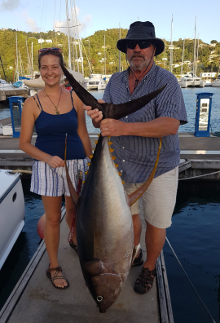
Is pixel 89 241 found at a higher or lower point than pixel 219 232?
higher

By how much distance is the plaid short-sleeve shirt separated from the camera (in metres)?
1.70

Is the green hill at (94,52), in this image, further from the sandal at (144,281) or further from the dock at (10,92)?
the sandal at (144,281)

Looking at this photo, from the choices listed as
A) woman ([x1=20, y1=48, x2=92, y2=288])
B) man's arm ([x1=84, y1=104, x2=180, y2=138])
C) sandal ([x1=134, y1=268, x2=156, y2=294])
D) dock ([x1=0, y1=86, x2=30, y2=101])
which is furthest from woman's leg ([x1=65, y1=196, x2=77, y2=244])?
dock ([x1=0, y1=86, x2=30, y2=101])

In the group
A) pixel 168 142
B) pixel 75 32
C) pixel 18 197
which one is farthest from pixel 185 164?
pixel 75 32

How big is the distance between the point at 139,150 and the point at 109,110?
0.53m

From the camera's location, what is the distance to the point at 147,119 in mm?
1802

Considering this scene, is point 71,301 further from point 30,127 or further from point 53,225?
point 30,127

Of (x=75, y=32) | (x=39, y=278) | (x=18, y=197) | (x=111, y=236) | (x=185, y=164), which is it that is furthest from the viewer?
(x=75, y=32)

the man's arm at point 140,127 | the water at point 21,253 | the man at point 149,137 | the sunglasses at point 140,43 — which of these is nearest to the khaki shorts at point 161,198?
the man at point 149,137

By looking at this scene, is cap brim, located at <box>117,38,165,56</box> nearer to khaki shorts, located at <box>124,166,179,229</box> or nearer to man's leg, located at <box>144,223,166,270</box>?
khaki shorts, located at <box>124,166,179,229</box>

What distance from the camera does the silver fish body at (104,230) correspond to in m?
1.42

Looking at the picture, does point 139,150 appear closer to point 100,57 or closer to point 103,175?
point 103,175

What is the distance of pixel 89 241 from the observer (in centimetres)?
145

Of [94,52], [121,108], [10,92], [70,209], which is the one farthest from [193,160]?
[94,52]
